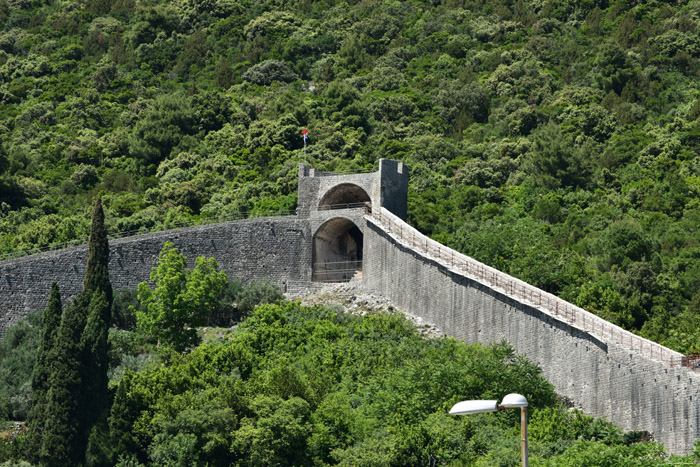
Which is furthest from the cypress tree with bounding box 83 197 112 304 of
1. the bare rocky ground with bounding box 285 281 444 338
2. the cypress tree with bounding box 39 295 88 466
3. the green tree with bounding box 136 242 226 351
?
the bare rocky ground with bounding box 285 281 444 338

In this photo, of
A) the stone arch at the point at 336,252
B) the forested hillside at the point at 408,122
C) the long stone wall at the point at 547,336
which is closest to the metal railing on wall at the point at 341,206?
the stone arch at the point at 336,252

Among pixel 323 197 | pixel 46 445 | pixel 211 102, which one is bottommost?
pixel 46 445

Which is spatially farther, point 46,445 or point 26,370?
point 26,370

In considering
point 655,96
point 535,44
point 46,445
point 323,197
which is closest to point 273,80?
point 535,44

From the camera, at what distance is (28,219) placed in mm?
72688

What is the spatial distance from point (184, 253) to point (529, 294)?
58.2ft

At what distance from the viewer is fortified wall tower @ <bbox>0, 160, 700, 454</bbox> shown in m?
40.5

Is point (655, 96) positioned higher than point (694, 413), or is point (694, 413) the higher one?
point (655, 96)

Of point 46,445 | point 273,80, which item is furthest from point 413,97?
point 46,445

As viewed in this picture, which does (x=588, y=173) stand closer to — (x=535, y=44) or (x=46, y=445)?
(x=535, y=44)

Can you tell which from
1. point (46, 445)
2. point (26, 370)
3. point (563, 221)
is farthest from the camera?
point (563, 221)

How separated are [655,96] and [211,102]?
1324 inches

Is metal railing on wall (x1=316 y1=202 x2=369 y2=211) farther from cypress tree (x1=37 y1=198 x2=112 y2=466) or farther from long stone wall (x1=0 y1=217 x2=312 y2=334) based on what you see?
cypress tree (x1=37 y1=198 x2=112 y2=466)

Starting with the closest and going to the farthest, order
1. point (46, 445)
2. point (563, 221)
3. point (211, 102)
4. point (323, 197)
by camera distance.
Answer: point (46, 445), point (323, 197), point (563, 221), point (211, 102)
